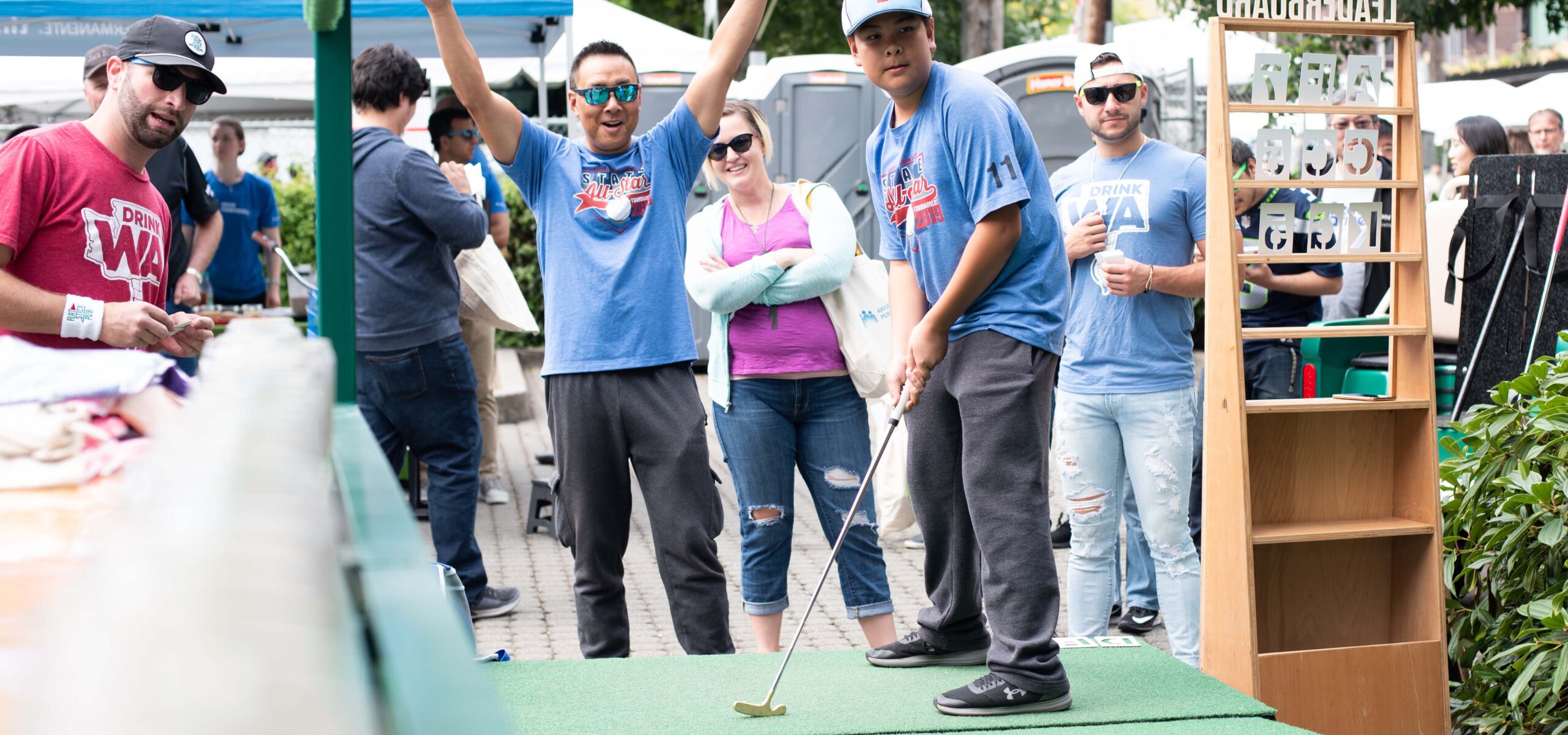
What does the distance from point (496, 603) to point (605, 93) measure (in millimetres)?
2640

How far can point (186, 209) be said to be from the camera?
21.5 ft

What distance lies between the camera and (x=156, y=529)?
A: 47 cm

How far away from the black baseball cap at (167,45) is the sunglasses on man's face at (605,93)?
0.97 metres

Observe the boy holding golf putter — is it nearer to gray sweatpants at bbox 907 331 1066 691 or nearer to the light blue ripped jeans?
gray sweatpants at bbox 907 331 1066 691

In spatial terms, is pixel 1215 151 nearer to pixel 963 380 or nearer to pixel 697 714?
pixel 963 380

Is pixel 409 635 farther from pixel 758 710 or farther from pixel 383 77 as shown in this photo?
pixel 383 77

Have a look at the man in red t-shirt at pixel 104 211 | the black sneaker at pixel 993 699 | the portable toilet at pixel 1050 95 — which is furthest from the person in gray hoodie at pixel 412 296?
the portable toilet at pixel 1050 95

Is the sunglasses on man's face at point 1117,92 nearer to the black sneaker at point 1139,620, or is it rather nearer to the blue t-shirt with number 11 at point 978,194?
the blue t-shirt with number 11 at point 978,194

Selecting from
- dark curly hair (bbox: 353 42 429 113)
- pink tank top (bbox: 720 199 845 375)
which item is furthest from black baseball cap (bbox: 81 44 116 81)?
pink tank top (bbox: 720 199 845 375)

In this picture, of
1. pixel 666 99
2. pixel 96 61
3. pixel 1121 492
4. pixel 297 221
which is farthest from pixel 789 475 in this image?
pixel 297 221

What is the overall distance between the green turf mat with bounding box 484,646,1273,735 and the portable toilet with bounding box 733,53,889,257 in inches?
379

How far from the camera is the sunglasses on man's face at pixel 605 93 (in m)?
3.75

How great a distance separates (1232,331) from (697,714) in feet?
5.57

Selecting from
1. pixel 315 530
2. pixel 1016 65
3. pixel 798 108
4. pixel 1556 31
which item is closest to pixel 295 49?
pixel 798 108
